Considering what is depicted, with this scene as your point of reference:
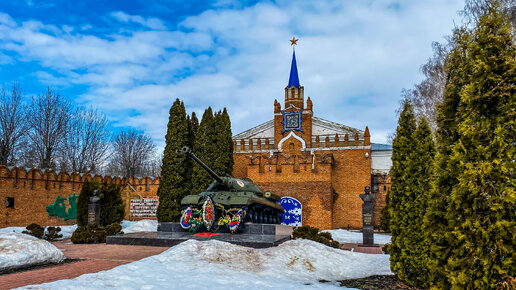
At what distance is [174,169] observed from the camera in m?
19.7

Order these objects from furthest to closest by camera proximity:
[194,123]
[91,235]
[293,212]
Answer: [194,123] → [293,212] → [91,235]

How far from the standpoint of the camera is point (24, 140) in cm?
2641

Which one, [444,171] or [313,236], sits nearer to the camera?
[444,171]

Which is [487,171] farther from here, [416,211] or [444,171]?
[416,211]

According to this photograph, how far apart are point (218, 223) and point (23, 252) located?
5.99 meters

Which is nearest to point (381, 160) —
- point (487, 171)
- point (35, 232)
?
point (35, 232)

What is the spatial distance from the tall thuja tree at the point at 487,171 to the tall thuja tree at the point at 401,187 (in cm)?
222

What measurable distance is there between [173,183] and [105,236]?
7.57 metres

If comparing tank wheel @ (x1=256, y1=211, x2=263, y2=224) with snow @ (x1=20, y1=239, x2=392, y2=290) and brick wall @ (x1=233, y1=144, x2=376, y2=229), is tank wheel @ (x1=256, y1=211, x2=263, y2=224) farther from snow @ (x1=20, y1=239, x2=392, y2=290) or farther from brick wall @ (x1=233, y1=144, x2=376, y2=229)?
brick wall @ (x1=233, y1=144, x2=376, y2=229)

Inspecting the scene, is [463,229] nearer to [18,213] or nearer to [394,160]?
[394,160]

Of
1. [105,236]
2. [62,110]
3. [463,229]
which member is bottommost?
[105,236]

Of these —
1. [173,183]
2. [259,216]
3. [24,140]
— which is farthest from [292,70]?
[24,140]

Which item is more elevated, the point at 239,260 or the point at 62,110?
the point at 62,110

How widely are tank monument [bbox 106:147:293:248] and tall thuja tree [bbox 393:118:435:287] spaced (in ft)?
14.5
